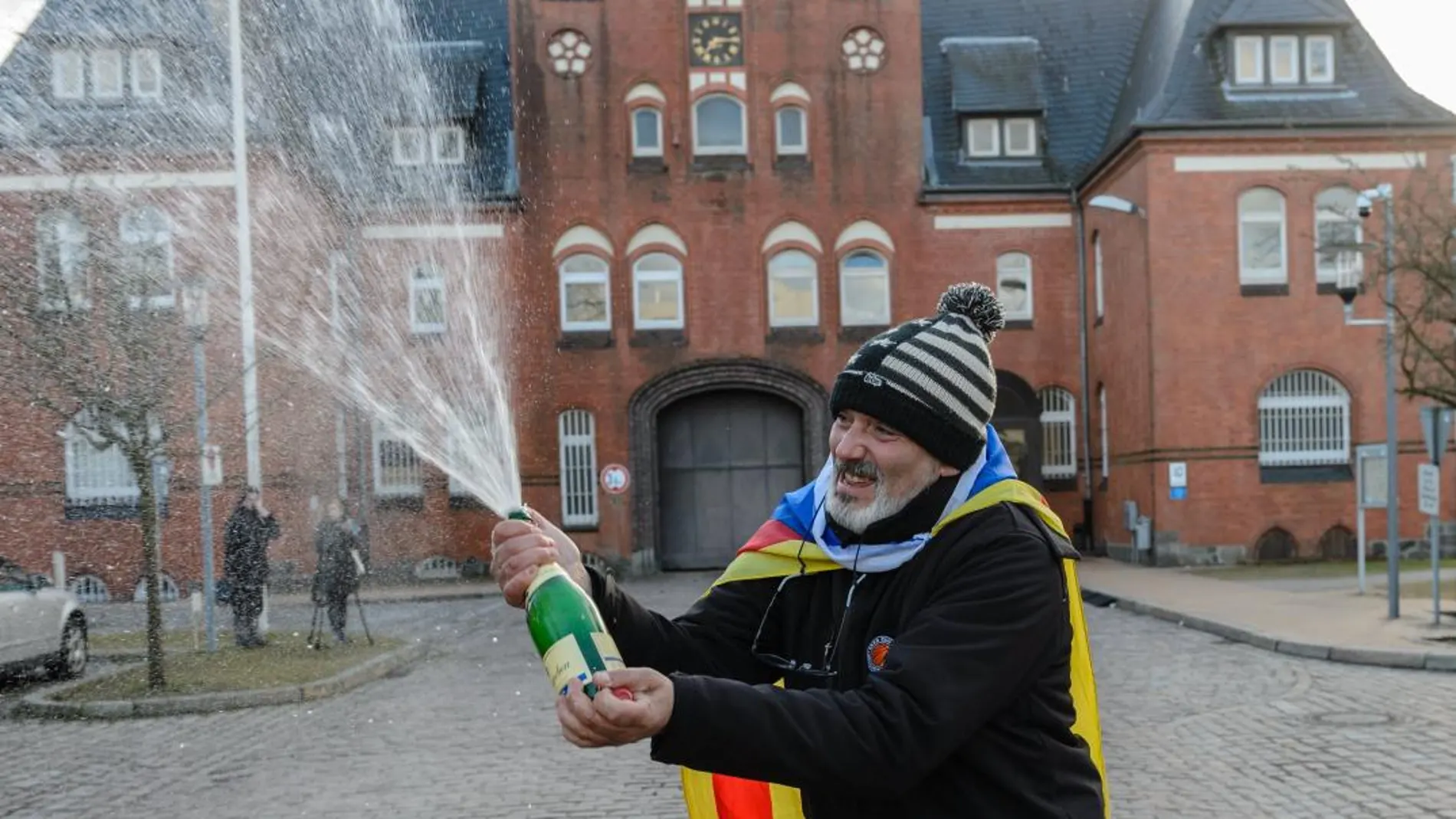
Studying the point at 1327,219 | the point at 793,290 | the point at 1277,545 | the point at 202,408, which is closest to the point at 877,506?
the point at 202,408

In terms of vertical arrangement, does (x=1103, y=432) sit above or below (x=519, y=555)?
below

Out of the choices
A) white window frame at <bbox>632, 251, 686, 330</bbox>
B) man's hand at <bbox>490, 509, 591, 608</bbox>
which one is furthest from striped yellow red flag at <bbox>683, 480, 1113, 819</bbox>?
white window frame at <bbox>632, 251, 686, 330</bbox>

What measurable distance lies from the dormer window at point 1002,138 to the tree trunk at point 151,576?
25.0 m

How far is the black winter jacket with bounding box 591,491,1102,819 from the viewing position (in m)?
2.57

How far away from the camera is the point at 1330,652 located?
47.8 ft

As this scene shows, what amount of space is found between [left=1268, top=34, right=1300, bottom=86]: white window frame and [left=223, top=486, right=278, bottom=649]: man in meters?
22.9

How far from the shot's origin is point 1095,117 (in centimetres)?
3619

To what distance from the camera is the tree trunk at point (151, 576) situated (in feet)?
45.5

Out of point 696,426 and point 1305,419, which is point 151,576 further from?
point 1305,419

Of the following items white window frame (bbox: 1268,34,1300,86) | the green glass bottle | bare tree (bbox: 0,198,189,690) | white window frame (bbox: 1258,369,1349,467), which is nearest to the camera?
the green glass bottle

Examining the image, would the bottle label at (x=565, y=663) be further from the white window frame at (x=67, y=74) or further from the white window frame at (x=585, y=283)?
the white window frame at (x=585, y=283)

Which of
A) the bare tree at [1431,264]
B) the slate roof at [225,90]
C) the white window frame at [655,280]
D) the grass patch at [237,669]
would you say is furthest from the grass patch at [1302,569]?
the slate roof at [225,90]

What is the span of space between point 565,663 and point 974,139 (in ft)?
112

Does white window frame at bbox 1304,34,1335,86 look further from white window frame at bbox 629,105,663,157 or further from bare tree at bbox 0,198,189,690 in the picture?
bare tree at bbox 0,198,189,690
